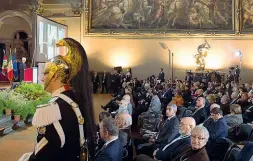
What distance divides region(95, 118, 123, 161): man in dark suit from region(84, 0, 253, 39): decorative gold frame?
769 inches

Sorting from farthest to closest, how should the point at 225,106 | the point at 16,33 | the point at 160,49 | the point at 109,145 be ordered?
the point at 16,33
the point at 160,49
the point at 225,106
the point at 109,145

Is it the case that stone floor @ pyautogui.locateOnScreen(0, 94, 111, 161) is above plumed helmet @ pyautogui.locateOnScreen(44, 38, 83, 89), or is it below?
below

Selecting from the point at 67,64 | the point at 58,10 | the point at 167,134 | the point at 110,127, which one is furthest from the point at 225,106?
the point at 58,10

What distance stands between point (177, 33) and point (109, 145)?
780 inches

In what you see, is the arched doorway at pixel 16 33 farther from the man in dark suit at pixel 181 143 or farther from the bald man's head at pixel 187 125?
the bald man's head at pixel 187 125

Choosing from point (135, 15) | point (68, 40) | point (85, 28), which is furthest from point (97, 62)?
point (68, 40)

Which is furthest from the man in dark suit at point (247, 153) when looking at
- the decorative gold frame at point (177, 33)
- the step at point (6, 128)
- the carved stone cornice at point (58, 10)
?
the carved stone cornice at point (58, 10)

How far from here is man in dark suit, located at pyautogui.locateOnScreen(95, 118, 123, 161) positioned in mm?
3584

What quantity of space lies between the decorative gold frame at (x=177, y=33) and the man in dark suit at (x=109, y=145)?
19.5 metres

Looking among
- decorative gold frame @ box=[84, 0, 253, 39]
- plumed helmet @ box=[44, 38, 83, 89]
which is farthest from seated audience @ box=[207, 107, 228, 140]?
decorative gold frame @ box=[84, 0, 253, 39]

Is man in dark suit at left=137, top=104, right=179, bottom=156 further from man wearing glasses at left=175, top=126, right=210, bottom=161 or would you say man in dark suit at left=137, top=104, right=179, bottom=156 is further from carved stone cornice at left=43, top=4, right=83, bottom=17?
carved stone cornice at left=43, top=4, right=83, bottom=17

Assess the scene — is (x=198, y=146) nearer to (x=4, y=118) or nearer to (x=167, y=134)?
(x=167, y=134)

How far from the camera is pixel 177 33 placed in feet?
74.9

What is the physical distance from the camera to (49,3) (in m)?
23.5
